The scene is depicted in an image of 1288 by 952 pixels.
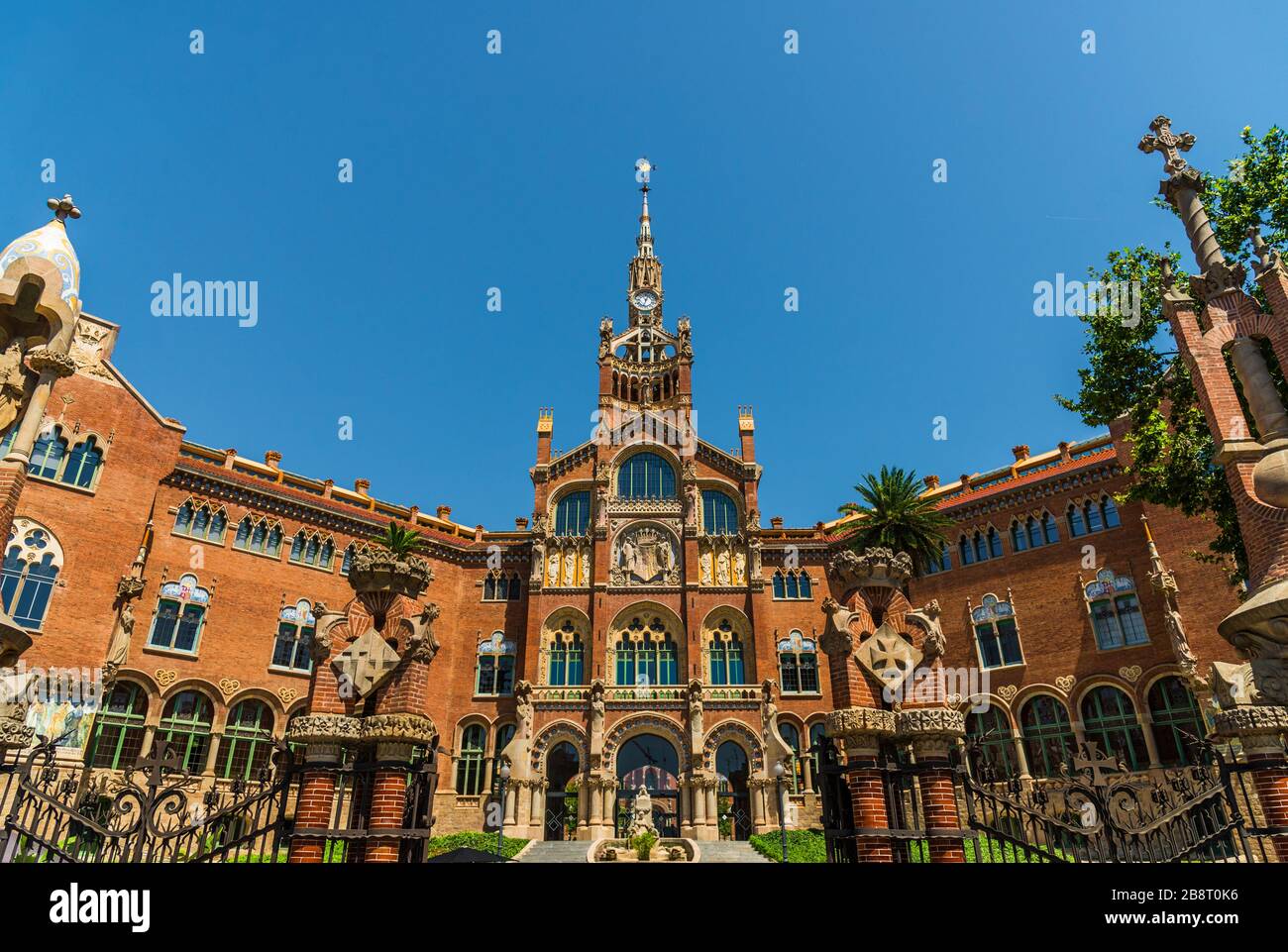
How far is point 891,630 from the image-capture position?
1146 centimetres

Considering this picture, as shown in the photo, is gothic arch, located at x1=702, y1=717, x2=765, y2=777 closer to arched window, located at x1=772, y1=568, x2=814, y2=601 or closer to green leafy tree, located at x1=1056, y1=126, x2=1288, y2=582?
arched window, located at x1=772, y1=568, x2=814, y2=601

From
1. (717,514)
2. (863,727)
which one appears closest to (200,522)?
(717,514)

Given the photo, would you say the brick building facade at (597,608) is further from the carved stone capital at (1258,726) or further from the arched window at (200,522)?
the carved stone capital at (1258,726)

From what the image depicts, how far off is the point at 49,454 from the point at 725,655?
31.3 meters

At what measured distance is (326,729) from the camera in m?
10.6

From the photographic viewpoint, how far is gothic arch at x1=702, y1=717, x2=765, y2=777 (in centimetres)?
3384

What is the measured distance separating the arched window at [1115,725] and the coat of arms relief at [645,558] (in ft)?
64.2

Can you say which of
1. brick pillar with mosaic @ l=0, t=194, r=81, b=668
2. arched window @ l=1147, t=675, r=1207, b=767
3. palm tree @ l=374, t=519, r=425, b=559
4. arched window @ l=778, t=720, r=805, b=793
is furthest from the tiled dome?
arched window @ l=1147, t=675, r=1207, b=767

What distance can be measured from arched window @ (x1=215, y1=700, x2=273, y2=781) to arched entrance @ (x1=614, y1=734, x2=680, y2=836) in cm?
1586

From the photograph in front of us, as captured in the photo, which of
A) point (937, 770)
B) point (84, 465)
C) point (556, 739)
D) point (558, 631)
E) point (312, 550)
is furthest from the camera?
point (558, 631)

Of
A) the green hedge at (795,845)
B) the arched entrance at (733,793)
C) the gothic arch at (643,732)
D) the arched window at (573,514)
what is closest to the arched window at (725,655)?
the arched entrance at (733,793)

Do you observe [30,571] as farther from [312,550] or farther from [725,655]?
[725,655]

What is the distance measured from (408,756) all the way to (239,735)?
2567cm
